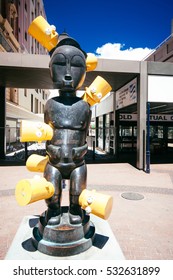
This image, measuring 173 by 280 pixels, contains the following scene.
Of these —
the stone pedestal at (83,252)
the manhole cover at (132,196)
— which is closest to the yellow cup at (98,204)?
the stone pedestal at (83,252)

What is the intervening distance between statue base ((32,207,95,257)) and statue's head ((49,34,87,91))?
2.24 metres

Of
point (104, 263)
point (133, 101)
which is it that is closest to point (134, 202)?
point (104, 263)

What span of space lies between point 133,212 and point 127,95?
8.63 meters

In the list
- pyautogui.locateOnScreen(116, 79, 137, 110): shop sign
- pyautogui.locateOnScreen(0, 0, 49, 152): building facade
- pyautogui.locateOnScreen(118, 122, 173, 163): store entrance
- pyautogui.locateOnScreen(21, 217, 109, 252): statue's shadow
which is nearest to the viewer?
pyautogui.locateOnScreen(21, 217, 109, 252): statue's shadow

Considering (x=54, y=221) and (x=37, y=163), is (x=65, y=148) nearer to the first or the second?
(x=37, y=163)

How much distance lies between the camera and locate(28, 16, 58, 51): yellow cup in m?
3.23

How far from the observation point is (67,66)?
330 cm

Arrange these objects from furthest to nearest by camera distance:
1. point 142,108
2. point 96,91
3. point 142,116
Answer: point 142,116
point 142,108
point 96,91

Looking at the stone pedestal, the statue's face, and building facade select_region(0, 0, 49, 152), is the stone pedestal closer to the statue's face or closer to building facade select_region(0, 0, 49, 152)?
the statue's face

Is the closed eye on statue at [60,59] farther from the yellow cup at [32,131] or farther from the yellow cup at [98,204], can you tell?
the yellow cup at [98,204]

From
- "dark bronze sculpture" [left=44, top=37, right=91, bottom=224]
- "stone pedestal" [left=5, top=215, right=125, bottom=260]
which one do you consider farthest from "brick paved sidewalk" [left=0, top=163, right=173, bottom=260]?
"dark bronze sculpture" [left=44, top=37, right=91, bottom=224]

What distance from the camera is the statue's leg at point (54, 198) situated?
10.9 feet

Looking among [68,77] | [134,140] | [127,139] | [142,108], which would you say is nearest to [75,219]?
[68,77]

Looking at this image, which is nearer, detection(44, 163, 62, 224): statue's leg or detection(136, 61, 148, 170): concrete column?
detection(44, 163, 62, 224): statue's leg
